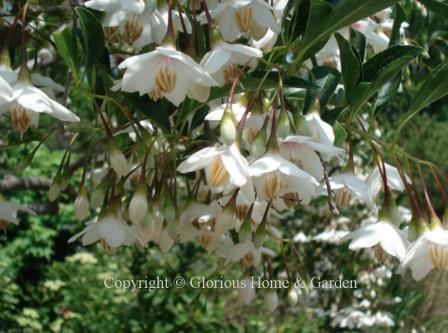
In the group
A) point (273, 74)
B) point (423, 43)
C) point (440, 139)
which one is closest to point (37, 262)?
point (423, 43)

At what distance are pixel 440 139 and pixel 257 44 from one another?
9.66 meters

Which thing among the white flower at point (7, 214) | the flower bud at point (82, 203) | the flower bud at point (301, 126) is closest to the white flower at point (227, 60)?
the flower bud at point (301, 126)

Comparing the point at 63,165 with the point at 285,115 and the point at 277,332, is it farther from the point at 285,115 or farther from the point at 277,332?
the point at 277,332

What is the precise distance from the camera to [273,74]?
91 cm

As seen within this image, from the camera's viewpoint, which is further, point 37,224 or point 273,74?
→ point 37,224

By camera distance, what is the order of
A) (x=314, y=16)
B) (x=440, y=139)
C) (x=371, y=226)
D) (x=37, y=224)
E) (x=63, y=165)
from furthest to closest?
(x=440, y=139) → (x=37, y=224) → (x=63, y=165) → (x=371, y=226) → (x=314, y=16)

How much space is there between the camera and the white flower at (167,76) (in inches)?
34.8

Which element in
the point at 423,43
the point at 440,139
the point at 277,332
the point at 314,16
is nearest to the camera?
the point at 314,16

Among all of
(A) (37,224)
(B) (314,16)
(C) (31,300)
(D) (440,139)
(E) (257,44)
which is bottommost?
(D) (440,139)

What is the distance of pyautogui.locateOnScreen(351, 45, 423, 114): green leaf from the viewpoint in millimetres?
889

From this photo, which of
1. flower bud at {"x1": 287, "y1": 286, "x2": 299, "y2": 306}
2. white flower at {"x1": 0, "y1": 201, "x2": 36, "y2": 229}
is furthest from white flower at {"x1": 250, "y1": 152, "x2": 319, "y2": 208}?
flower bud at {"x1": 287, "y1": 286, "x2": 299, "y2": 306}

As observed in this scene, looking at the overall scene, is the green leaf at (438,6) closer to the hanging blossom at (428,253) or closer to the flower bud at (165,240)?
the hanging blossom at (428,253)

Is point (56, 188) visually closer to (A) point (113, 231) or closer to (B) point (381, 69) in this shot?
(A) point (113, 231)

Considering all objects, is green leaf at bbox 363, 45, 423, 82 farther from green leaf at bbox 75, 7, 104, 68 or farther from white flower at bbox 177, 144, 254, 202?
green leaf at bbox 75, 7, 104, 68
